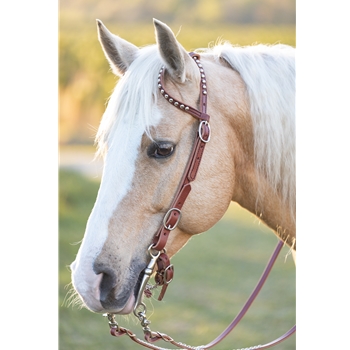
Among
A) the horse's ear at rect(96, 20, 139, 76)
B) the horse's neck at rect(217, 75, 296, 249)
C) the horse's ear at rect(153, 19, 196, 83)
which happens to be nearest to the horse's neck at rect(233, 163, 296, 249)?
the horse's neck at rect(217, 75, 296, 249)

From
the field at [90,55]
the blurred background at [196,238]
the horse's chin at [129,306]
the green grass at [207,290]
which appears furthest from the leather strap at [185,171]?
the green grass at [207,290]

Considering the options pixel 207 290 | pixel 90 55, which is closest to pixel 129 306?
pixel 90 55

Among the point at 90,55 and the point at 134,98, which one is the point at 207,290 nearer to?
the point at 90,55

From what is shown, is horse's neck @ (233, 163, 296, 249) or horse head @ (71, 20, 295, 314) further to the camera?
horse's neck @ (233, 163, 296, 249)

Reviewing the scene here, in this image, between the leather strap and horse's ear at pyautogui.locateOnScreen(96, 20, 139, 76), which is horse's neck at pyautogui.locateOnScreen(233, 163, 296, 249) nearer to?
the leather strap

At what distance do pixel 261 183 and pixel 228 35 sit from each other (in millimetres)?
990

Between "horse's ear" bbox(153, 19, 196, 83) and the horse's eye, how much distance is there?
162 millimetres

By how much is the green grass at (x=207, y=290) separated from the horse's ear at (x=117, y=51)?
4.01 feet

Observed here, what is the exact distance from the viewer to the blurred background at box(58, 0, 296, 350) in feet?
6.52

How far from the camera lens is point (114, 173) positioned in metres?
1.03

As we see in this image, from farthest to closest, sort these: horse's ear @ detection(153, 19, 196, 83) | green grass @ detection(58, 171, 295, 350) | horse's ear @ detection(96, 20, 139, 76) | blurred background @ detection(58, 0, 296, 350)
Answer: green grass @ detection(58, 171, 295, 350)
blurred background @ detection(58, 0, 296, 350)
horse's ear @ detection(96, 20, 139, 76)
horse's ear @ detection(153, 19, 196, 83)

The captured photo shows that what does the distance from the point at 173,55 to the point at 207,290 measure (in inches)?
89.2
